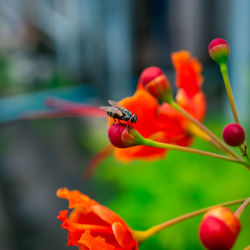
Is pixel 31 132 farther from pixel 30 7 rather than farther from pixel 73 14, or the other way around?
pixel 30 7

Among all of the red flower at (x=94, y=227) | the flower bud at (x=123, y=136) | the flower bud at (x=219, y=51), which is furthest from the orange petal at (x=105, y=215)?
the flower bud at (x=219, y=51)

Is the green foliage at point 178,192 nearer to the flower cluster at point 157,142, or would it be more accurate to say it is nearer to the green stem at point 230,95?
the flower cluster at point 157,142

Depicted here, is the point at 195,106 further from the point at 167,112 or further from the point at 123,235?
the point at 123,235

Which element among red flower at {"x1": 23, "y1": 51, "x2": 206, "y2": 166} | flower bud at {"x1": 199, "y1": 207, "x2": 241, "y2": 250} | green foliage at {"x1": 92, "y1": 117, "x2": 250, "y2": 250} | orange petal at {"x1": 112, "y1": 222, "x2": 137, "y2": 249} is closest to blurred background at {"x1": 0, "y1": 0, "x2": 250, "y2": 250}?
green foliage at {"x1": 92, "y1": 117, "x2": 250, "y2": 250}

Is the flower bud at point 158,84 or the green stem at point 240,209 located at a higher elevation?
the flower bud at point 158,84

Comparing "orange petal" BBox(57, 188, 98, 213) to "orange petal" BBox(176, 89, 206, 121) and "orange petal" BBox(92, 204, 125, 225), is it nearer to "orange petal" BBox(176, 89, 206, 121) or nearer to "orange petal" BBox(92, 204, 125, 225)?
Answer: "orange petal" BBox(92, 204, 125, 225)

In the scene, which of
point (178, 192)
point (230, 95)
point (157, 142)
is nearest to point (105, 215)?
point (157, 142)
